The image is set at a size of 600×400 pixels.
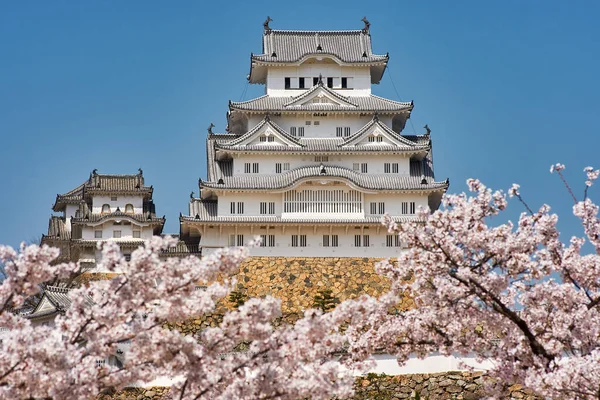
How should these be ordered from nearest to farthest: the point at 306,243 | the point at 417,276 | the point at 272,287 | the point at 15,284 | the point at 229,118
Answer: the point at 15,284, the point at 417,276, the point at 272,287, the point at 306,243, the point at 229,118

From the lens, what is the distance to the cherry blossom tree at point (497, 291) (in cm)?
1816

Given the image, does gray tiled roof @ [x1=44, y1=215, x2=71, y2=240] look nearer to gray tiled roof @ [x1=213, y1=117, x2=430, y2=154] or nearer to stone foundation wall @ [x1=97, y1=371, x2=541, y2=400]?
gray tiled roof @ [x1=213, y1=117, x2=430, y2=154]

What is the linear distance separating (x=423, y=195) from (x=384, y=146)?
3527 mm

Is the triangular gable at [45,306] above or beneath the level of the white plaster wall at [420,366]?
above

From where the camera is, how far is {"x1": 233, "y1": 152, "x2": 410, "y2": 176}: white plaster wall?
55.4 metres

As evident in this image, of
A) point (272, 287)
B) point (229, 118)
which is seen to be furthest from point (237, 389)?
point (229, 118)

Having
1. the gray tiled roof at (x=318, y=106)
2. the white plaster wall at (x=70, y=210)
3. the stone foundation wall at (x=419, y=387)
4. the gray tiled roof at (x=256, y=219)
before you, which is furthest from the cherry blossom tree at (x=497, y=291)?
the white plaster wall at (x=70, y=210)

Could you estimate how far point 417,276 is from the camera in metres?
18.7

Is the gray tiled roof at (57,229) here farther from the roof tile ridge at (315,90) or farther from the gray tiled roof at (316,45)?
the roof tile ridge at (315,90)

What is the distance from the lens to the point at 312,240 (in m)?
53.5

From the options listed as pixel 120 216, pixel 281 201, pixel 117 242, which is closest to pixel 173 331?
pixel 281 201

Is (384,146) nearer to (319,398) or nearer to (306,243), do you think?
(306,243)

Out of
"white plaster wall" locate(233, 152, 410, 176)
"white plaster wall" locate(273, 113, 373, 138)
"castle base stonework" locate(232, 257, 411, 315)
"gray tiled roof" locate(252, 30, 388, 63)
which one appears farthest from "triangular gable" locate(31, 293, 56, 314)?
"gray tiled roof" locate(252, 30, 388, 63)

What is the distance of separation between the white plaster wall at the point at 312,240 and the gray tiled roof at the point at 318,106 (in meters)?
7.53
